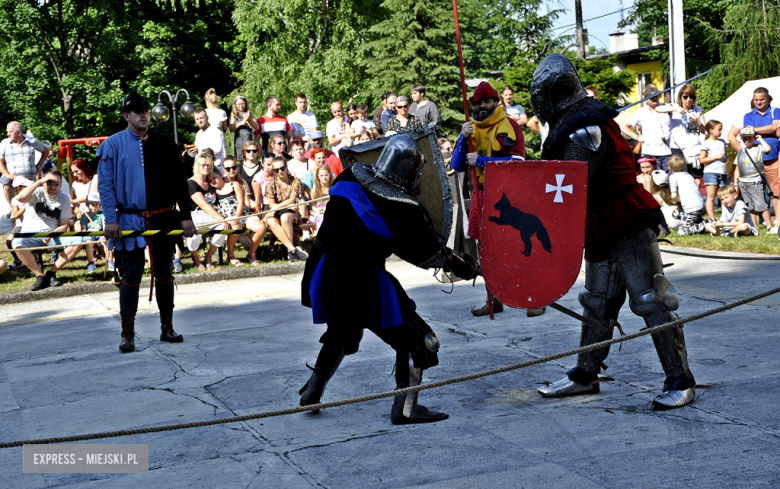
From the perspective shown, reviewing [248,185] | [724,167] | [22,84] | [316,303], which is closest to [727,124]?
[724,167]

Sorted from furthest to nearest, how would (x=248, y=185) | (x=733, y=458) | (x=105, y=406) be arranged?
(x=248, y=185) < (x=105, y=406) < (x=733, y=458)

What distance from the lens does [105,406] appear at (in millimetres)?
4738

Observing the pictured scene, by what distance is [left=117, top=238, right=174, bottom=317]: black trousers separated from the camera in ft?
20.5

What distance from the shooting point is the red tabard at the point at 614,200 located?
425 centimetres

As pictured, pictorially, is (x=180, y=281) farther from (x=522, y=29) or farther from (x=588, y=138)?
(x=522, y=29)

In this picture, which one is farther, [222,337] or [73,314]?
[73,314]

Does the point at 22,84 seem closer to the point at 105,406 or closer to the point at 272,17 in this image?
the point at 272,17

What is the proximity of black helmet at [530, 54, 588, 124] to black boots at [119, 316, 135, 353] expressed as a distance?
3.55m

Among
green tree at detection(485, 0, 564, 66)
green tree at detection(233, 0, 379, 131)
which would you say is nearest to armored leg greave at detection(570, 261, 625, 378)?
green tree at detection(233, 0, 379, 131)

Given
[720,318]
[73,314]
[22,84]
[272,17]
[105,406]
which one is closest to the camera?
[105,406]

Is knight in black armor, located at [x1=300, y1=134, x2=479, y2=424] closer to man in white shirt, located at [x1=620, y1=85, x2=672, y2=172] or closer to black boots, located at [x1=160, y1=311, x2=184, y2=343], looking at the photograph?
black boots, located at [x1=160, y1=311, x2=184, y2=343]

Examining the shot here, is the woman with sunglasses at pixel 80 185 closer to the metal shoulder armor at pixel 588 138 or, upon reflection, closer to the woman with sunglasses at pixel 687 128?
the woman with sunglasses at pixel 687 128

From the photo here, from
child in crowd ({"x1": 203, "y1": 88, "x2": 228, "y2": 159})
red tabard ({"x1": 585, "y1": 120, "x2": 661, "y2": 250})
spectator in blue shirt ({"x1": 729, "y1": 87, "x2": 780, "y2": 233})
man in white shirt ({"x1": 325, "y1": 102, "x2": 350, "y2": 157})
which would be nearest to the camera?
red tabard ({"x1": 585, "y1": 120, "x2": 661, "y2": 250})

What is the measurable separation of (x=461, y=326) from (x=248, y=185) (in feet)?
18.5
